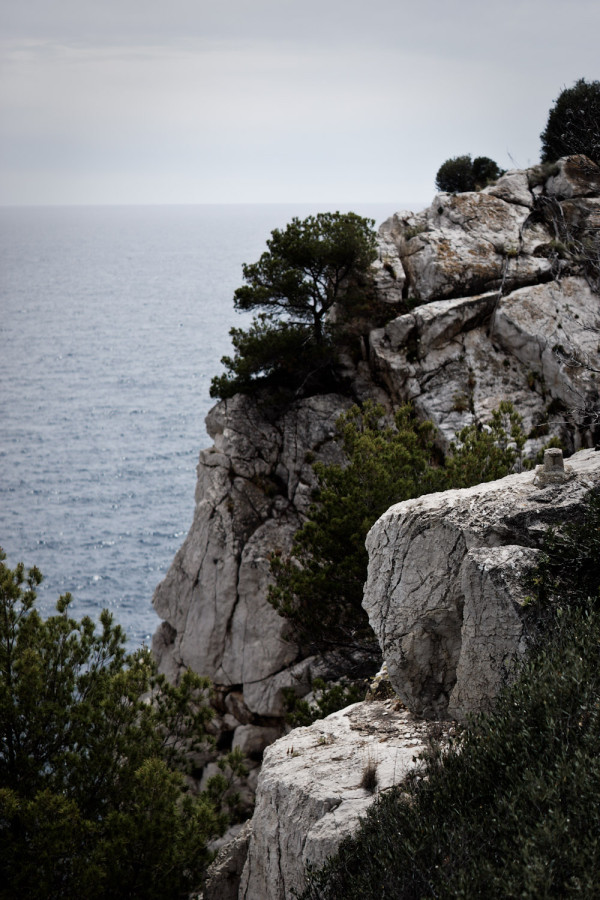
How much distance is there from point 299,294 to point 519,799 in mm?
25403

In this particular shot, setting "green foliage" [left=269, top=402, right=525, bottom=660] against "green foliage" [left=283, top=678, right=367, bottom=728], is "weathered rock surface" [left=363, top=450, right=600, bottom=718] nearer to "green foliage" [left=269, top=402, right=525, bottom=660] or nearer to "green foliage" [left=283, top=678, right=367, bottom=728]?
"green foliage" [left=269, top=402, right=525, bottom=660]

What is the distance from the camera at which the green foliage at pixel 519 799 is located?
21.3 ft

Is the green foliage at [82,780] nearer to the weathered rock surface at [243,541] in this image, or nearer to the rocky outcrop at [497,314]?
the weathered rock surface at [243,541]

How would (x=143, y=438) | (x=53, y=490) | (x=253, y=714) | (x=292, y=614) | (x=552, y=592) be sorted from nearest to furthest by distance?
1. (x=552, y=592)
2. (x=292, y=614)
3. (x=253, y=714)
4. (x=53, y=490)
5. (x=143, y=438)

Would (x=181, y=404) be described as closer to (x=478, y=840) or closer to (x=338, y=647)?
(x=338, y=647)

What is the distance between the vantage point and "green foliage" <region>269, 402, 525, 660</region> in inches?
746

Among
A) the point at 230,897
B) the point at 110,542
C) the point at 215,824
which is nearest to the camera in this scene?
the point at 230,897

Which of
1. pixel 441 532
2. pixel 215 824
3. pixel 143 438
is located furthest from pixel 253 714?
pixel 143 438

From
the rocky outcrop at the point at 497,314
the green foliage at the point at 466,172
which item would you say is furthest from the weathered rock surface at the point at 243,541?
the green foliage at the point at 466,172

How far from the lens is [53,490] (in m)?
75.7

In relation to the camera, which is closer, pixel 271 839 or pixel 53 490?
pixel 271 839

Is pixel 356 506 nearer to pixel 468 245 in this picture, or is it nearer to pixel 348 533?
pixel 348 533

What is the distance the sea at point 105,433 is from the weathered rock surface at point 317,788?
9960 millimetres

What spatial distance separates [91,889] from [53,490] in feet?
223
